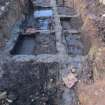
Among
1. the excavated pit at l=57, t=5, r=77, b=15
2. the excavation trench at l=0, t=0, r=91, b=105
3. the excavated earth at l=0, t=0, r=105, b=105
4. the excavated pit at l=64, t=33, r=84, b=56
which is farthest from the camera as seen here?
the excavated pit at l=57, t=5, r=77, b=15

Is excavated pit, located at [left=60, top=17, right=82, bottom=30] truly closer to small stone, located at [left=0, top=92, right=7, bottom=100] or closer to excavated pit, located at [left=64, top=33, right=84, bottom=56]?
excavated pit, located at [left=64, top=33, right=84, bottom=56]

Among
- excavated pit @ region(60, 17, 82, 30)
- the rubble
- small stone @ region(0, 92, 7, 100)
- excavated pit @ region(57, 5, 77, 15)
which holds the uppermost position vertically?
excavated pit @ region(57, 5, 77, 15)

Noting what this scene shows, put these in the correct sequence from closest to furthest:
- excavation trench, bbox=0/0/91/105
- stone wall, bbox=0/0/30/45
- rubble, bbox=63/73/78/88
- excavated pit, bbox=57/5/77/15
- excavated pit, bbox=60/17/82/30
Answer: excavation trench, bbox=0/0/91/105, rubble, bbox=63/73/78/88, stone wall, bbox=0/0/30/45, excavated pit, bbox=60/17/82/30, excavated pit, bbox=57/5/77/15

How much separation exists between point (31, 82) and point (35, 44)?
Answer: 10.6ft

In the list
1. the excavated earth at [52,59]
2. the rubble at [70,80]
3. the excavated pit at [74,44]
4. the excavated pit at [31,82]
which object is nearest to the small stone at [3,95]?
the excavated earth at [52,59]

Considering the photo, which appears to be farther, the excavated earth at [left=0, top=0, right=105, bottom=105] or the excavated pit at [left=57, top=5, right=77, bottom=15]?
the excavated pit at [left=57, top=5, right=77, bottom=15]

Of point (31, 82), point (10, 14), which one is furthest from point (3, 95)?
point (10, 14)

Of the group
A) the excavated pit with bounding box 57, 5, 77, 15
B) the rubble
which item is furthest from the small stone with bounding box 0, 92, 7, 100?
the excavated pit with bounding box 57, 5, 77, 15

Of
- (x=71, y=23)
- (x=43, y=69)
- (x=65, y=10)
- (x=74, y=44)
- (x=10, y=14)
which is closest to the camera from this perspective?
(x=43, y=69)

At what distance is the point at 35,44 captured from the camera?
9.77 metres

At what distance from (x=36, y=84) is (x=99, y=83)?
1866 mm

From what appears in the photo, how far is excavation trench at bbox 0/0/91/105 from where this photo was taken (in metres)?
6.25

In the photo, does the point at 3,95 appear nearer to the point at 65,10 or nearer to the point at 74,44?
the point at 74,44

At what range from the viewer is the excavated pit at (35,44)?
9.05 meters
